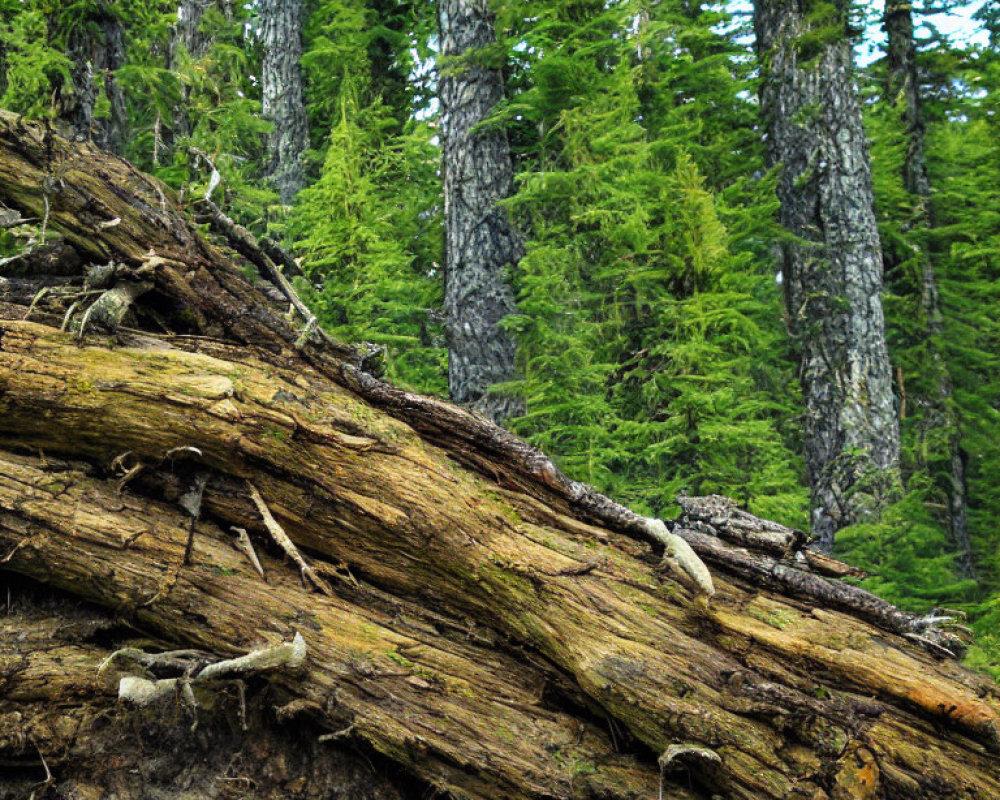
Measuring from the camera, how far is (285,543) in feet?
13.8

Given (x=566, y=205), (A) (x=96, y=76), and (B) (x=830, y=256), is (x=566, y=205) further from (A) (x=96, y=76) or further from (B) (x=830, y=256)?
(A) (x=96, y=76)

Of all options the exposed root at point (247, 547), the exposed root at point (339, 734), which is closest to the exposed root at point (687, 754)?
the exposed root at point (339, 734)

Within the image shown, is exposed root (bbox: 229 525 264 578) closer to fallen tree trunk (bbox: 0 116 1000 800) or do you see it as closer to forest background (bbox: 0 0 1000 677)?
fallen tree trunk (bbox: 0 116 1000 800)

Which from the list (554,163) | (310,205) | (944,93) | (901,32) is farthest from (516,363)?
(944,93)

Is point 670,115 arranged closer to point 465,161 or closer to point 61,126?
point 465,161

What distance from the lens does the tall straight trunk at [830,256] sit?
10641 mm

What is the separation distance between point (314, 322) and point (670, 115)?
8477 millimetres

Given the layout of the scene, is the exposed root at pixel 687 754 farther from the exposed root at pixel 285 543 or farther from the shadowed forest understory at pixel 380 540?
the exposed root at pixel 285 543

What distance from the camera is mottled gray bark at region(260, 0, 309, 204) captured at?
1343cm

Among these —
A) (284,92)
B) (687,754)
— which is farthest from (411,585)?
(284,92)

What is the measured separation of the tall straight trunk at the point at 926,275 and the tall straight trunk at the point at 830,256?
590 cm

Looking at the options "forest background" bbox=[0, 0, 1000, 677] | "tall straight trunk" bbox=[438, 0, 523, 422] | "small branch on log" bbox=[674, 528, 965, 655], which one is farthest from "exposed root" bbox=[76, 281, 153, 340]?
"tall straight trunk" bbox=[438, 0, 523, 422]

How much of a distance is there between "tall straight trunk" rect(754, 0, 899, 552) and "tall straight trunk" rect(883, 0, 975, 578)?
A: 5900mm

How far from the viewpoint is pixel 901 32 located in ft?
57.6
